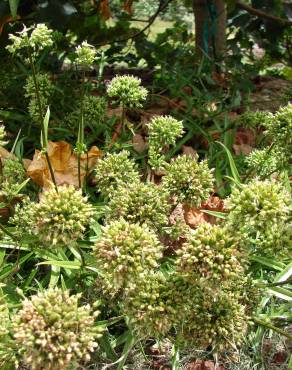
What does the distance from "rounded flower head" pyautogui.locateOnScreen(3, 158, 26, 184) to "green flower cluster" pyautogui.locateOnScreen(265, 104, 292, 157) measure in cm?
96

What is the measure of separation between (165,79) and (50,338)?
96.6 inches

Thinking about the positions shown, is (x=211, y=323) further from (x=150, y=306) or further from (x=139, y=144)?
(x=139, y=144)

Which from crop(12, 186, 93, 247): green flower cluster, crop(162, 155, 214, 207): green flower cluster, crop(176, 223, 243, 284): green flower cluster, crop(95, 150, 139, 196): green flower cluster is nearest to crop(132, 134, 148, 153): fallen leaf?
crop(95, 150, 139, 196): green flower cluster

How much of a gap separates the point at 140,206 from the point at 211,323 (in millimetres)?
393

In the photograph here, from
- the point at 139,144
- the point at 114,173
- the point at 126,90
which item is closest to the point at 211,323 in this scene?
the point at 114,173

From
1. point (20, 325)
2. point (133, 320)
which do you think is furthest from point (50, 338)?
point (133, 320)

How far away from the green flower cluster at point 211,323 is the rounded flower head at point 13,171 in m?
0.95

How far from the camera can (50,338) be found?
1.24 meters

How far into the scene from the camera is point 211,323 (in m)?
1.57

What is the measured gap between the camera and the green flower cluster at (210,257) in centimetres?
140

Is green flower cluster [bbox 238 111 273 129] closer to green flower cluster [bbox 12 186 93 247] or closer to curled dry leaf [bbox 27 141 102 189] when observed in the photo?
curled dry leaf [bbox 27 141 102 189]

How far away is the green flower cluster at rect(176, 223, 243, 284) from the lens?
1404mm

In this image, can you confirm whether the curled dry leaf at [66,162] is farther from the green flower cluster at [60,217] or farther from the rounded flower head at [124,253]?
the rounded flower head at [124,253]

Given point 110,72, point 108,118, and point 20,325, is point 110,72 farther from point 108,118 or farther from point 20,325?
point 20,325
